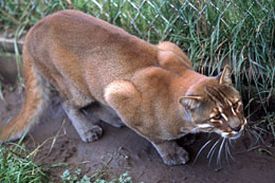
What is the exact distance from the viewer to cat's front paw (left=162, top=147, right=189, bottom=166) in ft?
12.2

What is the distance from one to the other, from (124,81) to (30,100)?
80 centimetres

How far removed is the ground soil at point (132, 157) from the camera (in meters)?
3.63

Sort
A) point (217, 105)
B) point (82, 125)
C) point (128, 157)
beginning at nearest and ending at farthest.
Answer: point (217, 105)
point (128, 157)
point (82, 125)

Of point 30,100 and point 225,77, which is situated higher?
point 225,77

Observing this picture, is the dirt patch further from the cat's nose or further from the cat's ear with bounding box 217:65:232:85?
the cat's ear with bounding box 217:65:232:85

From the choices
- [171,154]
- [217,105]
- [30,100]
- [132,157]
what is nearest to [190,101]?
[217,105]

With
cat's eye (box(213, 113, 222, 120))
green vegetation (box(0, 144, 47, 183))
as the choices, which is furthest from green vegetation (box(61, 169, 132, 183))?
cat's eye (box(213, 113, 222, 120))

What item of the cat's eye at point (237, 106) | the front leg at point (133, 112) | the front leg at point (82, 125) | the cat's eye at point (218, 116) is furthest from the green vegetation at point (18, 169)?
the cat's eye at point (237, 106)

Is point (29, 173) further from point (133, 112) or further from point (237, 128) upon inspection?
point (237, 128)

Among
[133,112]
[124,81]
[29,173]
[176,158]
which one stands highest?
[124,81]

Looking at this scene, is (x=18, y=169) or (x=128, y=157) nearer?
(x=18, y=169)

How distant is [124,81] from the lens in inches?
142

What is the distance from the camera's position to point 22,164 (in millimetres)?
3662

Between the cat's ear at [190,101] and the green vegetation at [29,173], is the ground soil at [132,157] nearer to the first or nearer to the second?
the green vegetation at [29,173]
